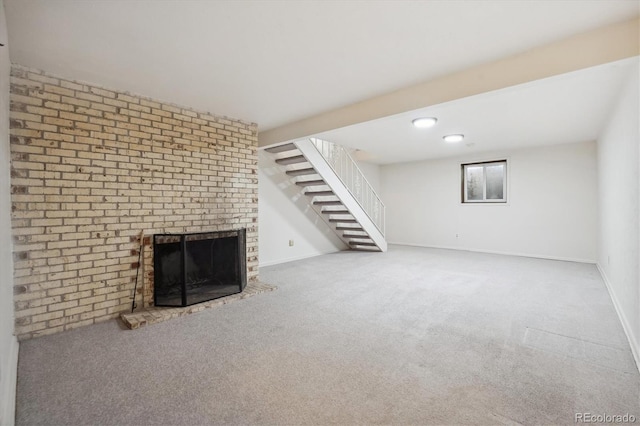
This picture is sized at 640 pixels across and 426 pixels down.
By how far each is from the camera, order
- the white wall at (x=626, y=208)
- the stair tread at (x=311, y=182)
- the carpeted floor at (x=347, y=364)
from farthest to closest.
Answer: the stair tread at (x=311, y=182), the white wall at (x=626, y=208), the carpeted floor at (x=347, y=364)

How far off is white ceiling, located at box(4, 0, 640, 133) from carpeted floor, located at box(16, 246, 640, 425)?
2385mm

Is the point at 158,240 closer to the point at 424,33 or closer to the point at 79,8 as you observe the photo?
the point at 79,8

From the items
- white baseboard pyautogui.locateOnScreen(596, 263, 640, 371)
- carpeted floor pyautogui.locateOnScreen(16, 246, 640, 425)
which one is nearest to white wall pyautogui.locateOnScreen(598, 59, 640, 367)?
white baseboard pyautogui.locateOnScreen(596, 263, 640, 371)

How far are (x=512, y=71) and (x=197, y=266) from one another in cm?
374

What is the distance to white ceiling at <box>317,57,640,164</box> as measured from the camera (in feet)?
9.76

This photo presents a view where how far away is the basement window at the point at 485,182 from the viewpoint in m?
7.02

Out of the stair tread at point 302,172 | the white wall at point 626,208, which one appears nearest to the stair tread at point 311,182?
the stair tread at point 302,172

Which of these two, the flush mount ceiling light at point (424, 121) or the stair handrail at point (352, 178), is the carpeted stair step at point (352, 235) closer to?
the stair handrail at point (352, 178)

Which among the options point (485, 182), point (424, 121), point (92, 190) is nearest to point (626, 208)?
point (424, 121)

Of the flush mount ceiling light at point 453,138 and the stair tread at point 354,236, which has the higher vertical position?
the flush mount ceiling light at point 453,138

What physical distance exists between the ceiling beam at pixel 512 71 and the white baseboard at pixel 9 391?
355 cm

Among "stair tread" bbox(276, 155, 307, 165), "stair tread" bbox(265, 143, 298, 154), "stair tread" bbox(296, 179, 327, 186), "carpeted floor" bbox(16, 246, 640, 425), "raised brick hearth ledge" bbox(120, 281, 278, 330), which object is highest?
"stair tread" bbox(265, 143, 298, 154)

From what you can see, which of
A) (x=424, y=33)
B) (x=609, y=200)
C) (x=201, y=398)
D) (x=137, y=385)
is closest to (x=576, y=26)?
(x=424, y=33)

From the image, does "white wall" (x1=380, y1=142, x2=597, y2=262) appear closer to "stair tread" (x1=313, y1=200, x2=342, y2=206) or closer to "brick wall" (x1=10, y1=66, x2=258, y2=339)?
"stair tread" (x1=313, y1=200, x2=342, y2=206)
